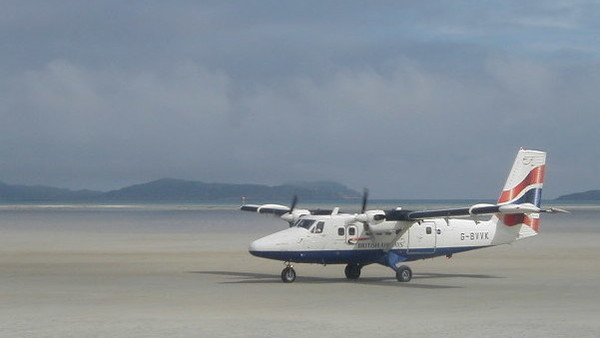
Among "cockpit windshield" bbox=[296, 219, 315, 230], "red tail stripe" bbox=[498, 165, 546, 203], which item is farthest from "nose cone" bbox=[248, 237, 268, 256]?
"red tail stripe" bbox=[498, 165, 546, 203]

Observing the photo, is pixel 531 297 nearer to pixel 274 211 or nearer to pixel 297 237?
pixel 297 237

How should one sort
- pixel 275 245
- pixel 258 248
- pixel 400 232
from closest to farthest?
1. pixel 258 248
2. pixel 275 245
3. pixel 400 232

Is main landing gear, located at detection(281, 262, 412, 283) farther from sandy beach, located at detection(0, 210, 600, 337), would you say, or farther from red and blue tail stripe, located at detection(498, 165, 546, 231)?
red and blue tail stripe, located at detection(498, 165, 546, 231)

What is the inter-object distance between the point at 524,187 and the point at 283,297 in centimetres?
1122

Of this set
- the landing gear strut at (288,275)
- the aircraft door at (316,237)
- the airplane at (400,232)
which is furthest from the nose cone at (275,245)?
the landing gear strut at (288,275)

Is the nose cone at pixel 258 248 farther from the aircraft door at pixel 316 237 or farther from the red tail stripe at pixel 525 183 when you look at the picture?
the red tail stripe at pixel 525 183

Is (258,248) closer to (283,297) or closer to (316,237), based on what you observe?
(316,237)

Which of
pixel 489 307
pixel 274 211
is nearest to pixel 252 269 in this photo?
pixel 274 211

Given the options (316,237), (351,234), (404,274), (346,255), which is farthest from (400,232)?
(316,237)

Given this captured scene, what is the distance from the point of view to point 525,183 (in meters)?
36.4

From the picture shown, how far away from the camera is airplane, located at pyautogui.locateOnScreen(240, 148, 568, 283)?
107ft

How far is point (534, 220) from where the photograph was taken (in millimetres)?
36594

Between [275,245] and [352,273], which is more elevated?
[275,245]

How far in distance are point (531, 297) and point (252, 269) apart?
13.6 meters
